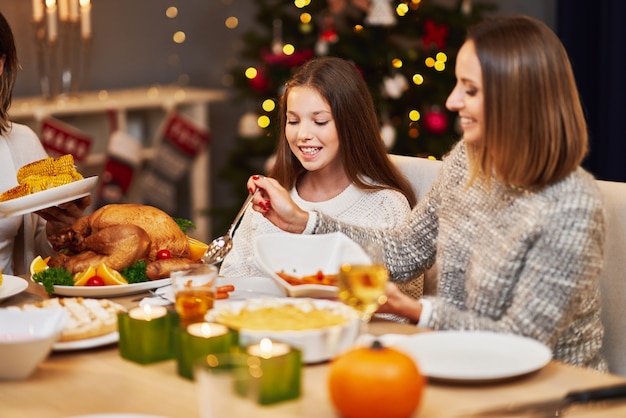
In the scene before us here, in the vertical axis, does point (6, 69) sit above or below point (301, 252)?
above

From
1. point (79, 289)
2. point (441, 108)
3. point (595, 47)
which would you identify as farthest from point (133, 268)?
point (595, 47)

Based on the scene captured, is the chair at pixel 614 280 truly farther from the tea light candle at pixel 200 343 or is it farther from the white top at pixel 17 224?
the white top at pixel 17 224

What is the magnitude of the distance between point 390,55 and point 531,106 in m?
2.75

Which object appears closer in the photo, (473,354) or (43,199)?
(473,354)

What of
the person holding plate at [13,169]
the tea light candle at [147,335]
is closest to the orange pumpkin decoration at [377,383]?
the tea light candle at [147,335]

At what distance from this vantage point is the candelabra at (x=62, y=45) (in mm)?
4473

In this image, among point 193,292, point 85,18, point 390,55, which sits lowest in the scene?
point 193,292

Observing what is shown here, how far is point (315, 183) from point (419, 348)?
1.17 meters

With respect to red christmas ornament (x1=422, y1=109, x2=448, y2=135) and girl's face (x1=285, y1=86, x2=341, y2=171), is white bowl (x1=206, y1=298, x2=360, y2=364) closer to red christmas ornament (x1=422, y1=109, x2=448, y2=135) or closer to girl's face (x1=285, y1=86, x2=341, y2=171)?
girl's face (x1=285, y1=86, x2=341, y2=171)

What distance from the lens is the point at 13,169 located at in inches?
107

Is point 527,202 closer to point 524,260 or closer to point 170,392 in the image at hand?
point 524,260

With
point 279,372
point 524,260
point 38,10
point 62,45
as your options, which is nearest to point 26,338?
point 279,372

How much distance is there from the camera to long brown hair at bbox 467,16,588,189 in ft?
5.74

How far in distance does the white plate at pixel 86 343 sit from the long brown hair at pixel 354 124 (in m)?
1.06
